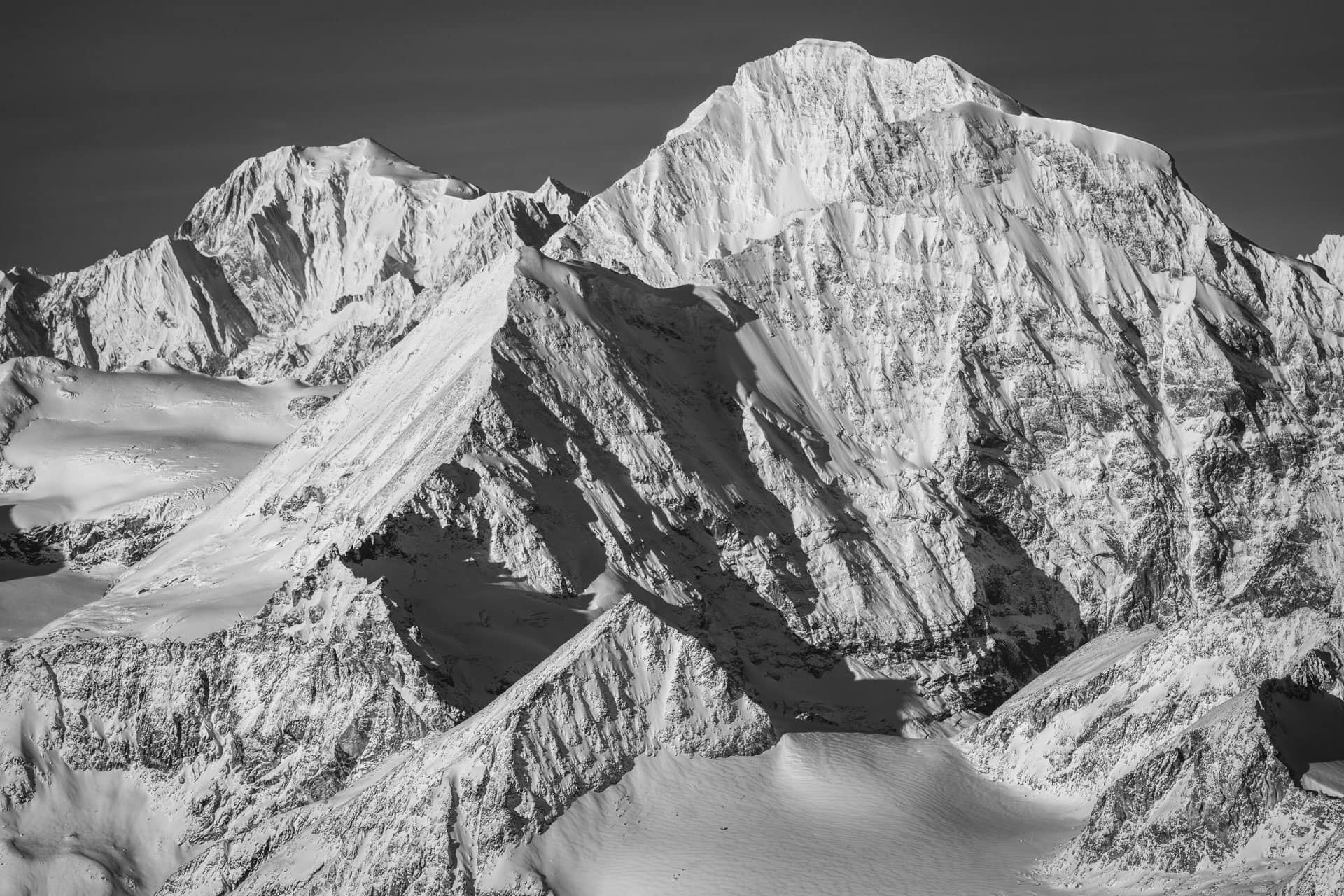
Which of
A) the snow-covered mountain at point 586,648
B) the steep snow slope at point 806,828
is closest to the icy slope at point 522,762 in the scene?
the snow-covered mountain at point 586,648

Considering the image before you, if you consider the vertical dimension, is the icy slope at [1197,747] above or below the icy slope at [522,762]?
below

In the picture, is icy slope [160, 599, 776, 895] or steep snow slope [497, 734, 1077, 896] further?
icy slope [160, 599, 776, 895]

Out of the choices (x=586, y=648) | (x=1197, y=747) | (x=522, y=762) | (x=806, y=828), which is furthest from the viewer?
(x=586, y=648)

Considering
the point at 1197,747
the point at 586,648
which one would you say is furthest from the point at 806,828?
the point at 1197,747

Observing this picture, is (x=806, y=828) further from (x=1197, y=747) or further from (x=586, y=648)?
(x=1197, y=747)

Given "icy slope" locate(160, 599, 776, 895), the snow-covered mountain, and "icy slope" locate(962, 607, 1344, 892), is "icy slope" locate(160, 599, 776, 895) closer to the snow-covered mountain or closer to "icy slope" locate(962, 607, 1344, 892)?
the snow-covered mountain

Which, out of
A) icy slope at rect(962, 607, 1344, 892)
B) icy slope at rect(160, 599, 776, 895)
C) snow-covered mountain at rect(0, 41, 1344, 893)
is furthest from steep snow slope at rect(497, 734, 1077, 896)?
icy slope at rect(962, 607, 1344, 892)

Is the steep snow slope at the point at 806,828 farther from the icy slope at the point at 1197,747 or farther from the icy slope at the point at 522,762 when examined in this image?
the icy slope at the point at 1197,747

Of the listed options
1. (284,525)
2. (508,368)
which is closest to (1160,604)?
(508,368)

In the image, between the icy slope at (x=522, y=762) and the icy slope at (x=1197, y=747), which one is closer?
the icy slope at (x=1197, y=747)

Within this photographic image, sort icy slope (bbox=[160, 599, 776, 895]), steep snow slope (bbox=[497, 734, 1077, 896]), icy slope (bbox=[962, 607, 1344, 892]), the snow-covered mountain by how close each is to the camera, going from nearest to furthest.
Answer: icy slope (bbox=[962, 607, 1344, 892])
steep snow slope (bbox=[497, 734, 1077, 896])
the snow-covered mountain
icy slope (bbox=[160, 599, 776, 895])

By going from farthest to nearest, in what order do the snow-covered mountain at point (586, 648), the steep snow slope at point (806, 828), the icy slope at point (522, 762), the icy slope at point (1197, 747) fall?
the icy slope at point (522, 762), the snow-covered mountain at point (586, 648), the steep snow slope at point (806, 828), the icy slope at point (1197, 747)
